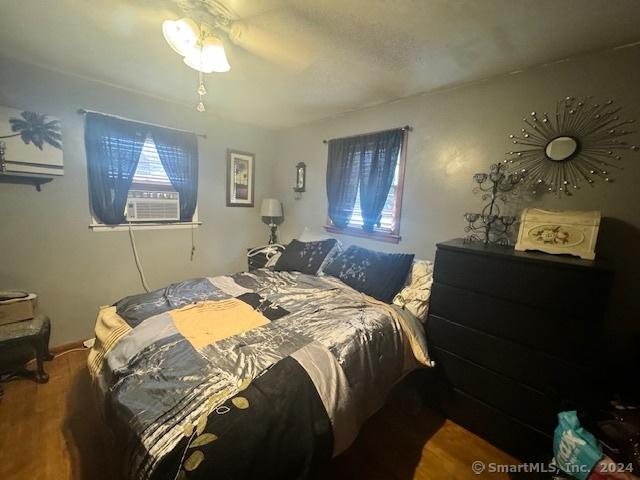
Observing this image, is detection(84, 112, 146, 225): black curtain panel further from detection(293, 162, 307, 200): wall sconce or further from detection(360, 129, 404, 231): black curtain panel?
detection(360, 129, 404, 231): black curtain panel

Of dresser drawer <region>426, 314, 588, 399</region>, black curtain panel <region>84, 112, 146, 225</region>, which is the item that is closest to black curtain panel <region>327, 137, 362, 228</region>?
dresser drawer <region>426, 314, 588, 399</region>

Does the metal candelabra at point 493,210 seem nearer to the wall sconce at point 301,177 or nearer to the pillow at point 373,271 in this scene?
Result: the pillow at point 373,271

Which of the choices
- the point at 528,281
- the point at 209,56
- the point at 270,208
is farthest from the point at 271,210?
the point at 528,281

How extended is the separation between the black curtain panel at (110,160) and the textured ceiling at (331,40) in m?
0.37

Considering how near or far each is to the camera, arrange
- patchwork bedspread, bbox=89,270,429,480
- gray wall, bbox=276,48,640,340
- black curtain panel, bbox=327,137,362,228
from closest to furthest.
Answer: patchwork bedspread, bbox=89,270,429,480 < gray wall, bbox=276,48,640,340 < black curtain panel, bbox=327,137,362,228

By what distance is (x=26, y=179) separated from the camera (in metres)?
2.02

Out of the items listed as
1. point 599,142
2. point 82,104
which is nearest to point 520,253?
point 599,142

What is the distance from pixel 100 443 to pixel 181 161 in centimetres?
243

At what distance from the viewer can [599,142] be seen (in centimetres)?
153

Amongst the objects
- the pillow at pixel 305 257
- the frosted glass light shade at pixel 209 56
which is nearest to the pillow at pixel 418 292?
the pillow at pixel 305 257

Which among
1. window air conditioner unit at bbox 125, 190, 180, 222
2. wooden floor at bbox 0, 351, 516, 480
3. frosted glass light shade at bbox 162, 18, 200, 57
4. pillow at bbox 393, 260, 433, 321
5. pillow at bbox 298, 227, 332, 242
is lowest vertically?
wooden floor at bbox 0, 351, 516, 480

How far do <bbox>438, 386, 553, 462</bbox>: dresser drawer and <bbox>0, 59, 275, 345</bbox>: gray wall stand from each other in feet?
9.31

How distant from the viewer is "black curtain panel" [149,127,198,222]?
103 inches

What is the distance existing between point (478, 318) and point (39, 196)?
135 inches
